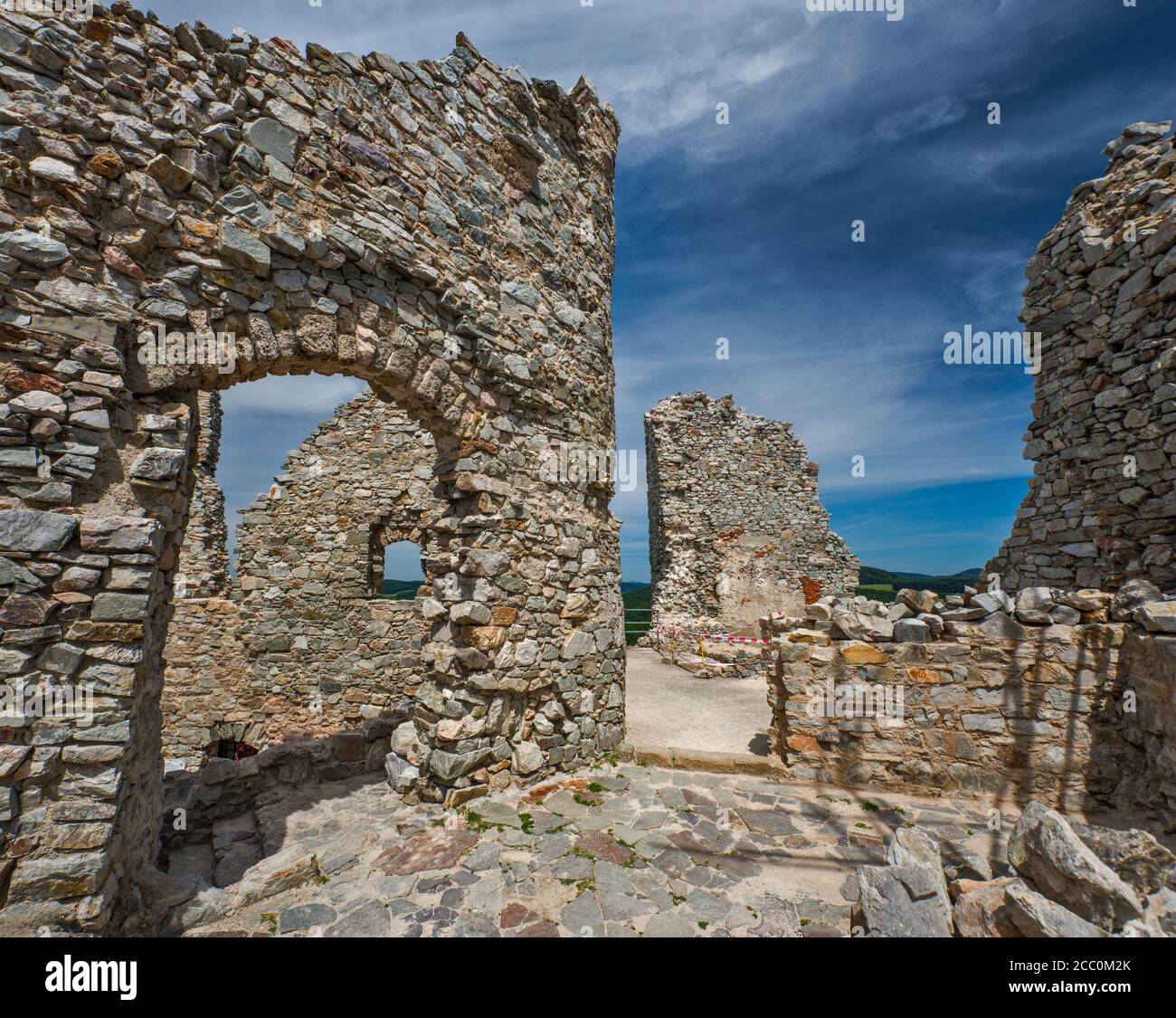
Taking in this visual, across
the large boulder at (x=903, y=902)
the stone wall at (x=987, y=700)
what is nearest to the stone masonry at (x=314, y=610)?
the stone wall at (x=987, y=700)

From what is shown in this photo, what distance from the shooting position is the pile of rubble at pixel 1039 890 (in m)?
2.28

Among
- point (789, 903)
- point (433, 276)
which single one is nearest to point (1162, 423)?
point (789, 903)

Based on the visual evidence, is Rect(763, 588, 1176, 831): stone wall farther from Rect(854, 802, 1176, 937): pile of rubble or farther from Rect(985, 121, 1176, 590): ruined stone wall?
Rect(854, 802, 1176, 937): pile of rubble

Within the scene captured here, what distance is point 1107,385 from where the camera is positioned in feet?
20.9

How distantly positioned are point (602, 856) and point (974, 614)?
4.36 meters

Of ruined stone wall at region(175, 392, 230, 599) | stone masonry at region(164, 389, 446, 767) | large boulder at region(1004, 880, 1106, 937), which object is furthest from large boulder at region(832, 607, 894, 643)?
ruined stone wall at region(175, 392, 230, 599)

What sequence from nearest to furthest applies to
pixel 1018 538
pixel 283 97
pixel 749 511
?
pixel 283 97 < pixel 1018 538 < pixel 749 511

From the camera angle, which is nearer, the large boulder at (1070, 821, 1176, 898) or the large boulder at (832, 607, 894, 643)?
the large boulder at (1070, 821, 1176, 898)

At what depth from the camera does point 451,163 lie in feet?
16.4

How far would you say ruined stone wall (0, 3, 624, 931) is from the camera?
2764 mm

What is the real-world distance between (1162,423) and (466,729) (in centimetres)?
827

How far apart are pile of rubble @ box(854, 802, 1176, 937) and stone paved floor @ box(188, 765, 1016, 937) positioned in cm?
60

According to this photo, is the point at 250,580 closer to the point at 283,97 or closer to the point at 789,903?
the point at 283,97

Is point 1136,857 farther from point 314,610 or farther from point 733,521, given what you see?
point 733,521
